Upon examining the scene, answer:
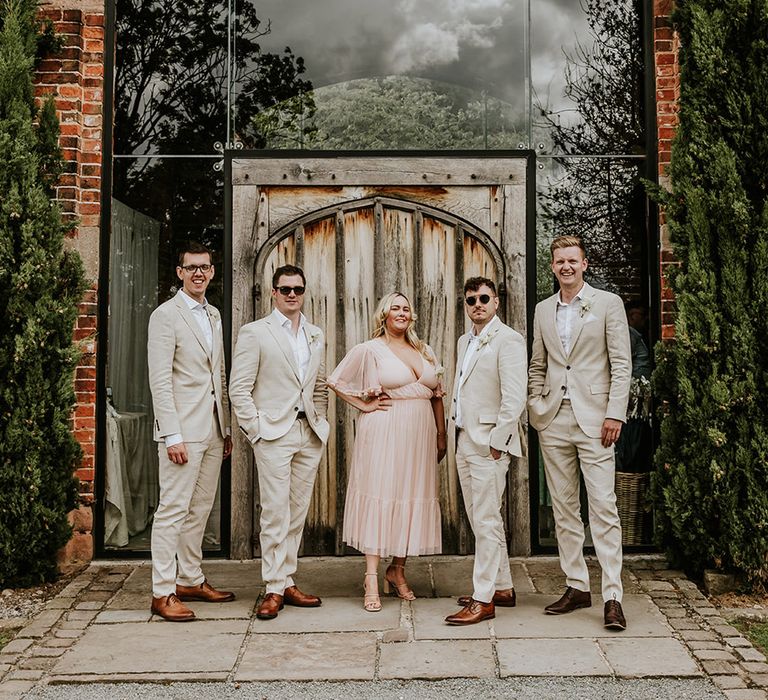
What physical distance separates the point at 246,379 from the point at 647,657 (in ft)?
8.23

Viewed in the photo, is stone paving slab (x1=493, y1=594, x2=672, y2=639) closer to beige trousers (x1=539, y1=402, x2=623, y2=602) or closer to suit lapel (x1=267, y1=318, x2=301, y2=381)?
beige trousers (x1=539, y1=402, x2=623, y2=602)

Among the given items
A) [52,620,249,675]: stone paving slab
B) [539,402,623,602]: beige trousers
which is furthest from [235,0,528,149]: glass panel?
[52,620,249,675]: stone paving slab

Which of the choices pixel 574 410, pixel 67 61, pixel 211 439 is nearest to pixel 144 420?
pixel 211 439

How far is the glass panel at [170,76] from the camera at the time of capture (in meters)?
6.09

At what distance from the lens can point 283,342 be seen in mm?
4777

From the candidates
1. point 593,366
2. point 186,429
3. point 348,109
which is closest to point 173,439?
point 186,429

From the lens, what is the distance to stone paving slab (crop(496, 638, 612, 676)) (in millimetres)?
3861

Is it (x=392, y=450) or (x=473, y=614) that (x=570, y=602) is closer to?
(x=473, y=614)

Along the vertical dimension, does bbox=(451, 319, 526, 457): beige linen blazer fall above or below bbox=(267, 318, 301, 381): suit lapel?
below

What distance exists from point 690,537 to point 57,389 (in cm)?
405

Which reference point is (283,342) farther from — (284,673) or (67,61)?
(67,61)

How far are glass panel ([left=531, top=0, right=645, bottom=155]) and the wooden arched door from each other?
65 centimetres

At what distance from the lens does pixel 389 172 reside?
6.04m

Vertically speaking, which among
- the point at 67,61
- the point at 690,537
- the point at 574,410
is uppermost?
the point at 67,61
